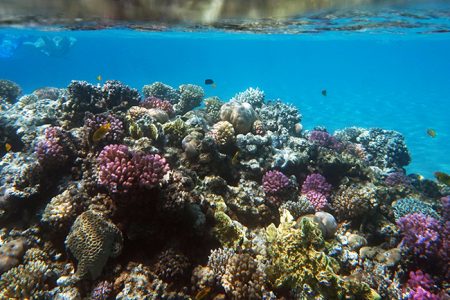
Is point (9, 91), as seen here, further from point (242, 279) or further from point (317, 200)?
point (242, 279)

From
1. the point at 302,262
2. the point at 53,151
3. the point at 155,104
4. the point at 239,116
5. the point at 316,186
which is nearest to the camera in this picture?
the point at 302,262

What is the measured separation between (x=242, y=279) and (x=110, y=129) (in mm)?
4557

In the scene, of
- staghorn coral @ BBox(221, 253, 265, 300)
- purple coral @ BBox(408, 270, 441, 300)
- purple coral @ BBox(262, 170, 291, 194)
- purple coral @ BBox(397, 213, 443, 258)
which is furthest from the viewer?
purple coral @ BBox(262, 170, 291, 194)

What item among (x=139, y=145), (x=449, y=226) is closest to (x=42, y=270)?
(x=139, y=145)

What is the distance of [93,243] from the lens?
4.47 meters

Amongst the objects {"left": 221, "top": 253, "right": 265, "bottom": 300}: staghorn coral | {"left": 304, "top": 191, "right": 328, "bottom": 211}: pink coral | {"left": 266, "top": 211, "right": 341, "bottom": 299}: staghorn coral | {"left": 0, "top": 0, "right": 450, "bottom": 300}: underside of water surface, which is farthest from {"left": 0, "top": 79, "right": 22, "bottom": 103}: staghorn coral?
{"left": 266, "top": 211, "right": 341, "bottom": 299}: staghorn coral

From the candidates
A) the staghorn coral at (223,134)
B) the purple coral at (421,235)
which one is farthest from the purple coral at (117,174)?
the purple coral at (421,235)

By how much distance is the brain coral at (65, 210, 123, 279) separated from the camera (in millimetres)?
4465

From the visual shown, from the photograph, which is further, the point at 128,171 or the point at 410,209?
the point at 410,209

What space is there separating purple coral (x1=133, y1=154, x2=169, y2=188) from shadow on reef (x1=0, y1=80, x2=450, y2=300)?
2cm

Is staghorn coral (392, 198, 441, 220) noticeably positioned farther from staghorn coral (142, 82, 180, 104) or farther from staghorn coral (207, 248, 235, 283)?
staghorn coral (142, 82, 180, 104)

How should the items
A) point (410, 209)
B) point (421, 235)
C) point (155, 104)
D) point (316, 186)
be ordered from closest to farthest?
point (421, 235) < point (410, 209) < point (316, 186) < point (155, 104)

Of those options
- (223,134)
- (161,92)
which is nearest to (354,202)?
(223,134)

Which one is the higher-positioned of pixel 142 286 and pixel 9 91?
pixel 142 286
